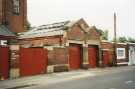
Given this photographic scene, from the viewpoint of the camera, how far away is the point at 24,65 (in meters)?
24.4

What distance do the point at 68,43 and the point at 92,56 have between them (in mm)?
5595

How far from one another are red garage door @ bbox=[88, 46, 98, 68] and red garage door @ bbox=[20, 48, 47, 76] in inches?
367

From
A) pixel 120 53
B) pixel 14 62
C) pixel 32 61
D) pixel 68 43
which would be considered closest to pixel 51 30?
pixel 68 43

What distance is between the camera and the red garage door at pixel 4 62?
22188 mm

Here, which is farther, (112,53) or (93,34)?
(112,53)

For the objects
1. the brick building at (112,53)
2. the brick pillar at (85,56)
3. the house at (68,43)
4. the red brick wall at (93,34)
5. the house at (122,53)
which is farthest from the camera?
the house at (122,53)

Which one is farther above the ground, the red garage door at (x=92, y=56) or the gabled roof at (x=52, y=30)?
the gabled roof at (x=52, y=30)

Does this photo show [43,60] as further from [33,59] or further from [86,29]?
[86,29]

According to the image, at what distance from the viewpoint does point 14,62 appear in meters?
23.0

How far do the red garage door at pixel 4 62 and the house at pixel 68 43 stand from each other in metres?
5.23

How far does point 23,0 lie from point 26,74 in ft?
48.8

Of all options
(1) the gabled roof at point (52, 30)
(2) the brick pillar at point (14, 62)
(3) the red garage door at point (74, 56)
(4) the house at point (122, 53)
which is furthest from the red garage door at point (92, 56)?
(2) the brick pillar at point (14, 62)

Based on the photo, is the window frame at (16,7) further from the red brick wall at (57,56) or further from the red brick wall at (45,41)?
the red brick wall at (57,56)

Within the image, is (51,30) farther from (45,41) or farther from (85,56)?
(85,56)
